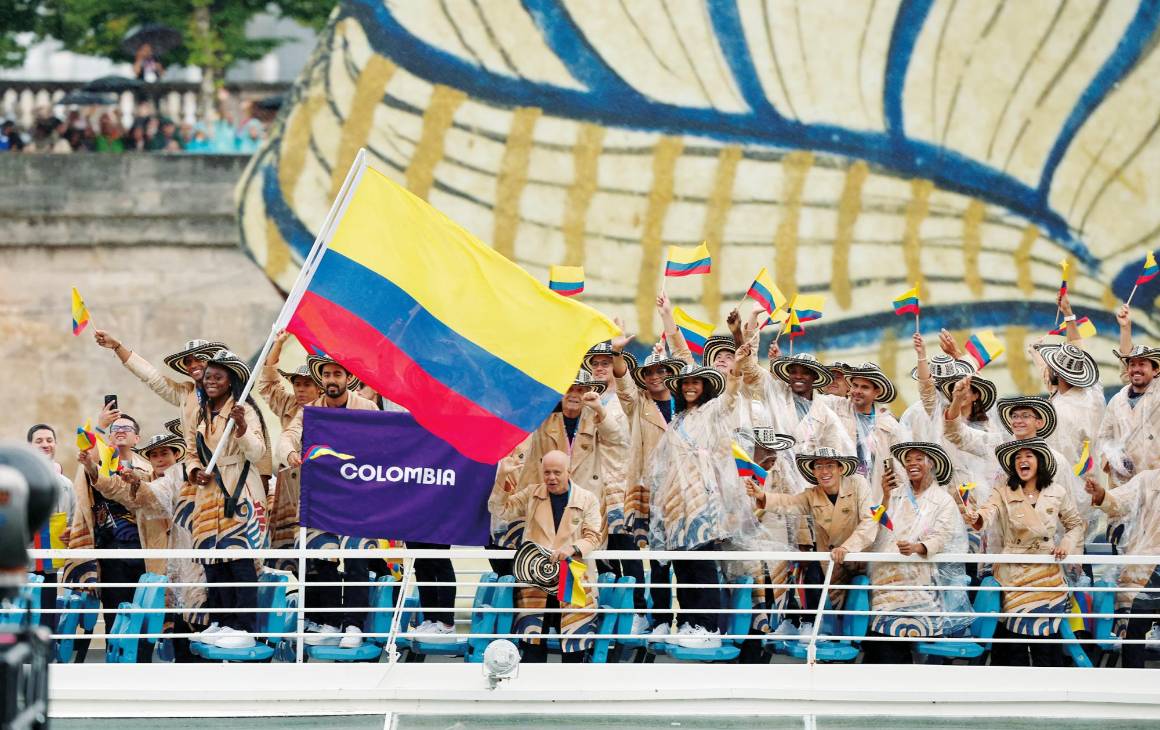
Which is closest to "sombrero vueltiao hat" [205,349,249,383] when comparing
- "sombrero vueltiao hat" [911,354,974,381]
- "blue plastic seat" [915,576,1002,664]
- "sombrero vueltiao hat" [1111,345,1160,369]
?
"blue plastic seat" [915,576,1002,664]

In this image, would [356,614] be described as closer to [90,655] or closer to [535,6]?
[90,655]

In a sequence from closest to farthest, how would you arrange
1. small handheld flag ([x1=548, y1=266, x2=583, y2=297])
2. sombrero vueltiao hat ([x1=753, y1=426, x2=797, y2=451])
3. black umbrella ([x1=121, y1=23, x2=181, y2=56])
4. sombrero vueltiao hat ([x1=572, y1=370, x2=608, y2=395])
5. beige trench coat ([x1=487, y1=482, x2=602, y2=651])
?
1. beige trench coat ([x1=487, y1=482, x2=602, y2=651])
2. sombrero vueltiao hat ([x1=753, y1=426, x2=797, y2=451])
3. sombrero vueltiao hat ([x1=572, y1=370, x2=608, y2=395])
4. small handheld flag ([x1=548, y1=266, x2=583, y2=297])
5. black umbrella ([x1=121, y1=23, x2=181, y2=56])

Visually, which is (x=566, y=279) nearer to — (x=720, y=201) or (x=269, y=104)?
(x=720, y=201)

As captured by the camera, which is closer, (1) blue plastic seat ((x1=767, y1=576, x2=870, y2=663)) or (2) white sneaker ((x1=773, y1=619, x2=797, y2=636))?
(1) blue plastic seat ((x1=767, y1=576, x2=870, y2=663))

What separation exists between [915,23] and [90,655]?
31.1 ft

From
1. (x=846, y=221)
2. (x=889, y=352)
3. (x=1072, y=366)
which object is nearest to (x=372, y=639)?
(x=1072, y=366)

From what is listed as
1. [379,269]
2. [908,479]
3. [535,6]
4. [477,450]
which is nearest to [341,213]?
[379,269]

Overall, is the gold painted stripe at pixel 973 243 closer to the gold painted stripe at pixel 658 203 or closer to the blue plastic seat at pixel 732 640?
the gold painted stripe at pixel 658 203

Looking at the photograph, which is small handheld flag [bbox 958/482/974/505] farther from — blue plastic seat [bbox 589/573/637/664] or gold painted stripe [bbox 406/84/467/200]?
gold painted stripe [bbox 406/84/467/200]

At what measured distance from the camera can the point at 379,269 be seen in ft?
35.3

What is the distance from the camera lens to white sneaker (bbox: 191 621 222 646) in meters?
11.0

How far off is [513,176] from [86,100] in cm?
446

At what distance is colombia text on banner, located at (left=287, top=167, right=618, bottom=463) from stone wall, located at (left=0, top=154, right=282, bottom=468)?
7.66 meters

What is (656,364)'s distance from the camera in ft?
39.7
